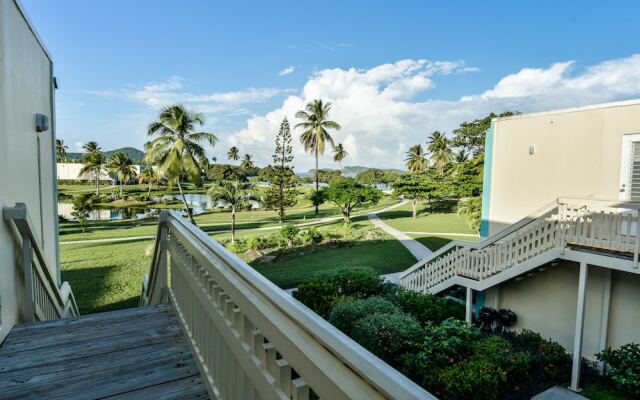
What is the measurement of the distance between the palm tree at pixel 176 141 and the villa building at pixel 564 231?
631 inches

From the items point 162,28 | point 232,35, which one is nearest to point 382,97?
point 232,35

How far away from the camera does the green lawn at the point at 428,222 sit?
21.9m

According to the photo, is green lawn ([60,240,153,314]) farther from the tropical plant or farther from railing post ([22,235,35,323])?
the tropical plant

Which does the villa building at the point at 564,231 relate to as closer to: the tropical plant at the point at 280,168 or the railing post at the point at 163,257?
the railing post at the point at 163,257

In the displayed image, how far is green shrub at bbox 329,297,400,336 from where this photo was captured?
6.67 metres

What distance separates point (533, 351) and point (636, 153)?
3998mm

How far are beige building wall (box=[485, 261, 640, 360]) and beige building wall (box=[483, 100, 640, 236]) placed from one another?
1452mm

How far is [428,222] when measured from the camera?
992 inches

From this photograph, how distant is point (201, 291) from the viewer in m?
1.95

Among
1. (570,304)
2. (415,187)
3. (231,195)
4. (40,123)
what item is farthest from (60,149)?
(570,304)

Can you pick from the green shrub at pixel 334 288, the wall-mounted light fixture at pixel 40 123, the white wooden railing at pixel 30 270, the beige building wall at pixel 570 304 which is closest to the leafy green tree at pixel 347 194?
the green shrub at pixel 334 288

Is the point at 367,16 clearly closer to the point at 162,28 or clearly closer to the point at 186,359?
the point at 162,28

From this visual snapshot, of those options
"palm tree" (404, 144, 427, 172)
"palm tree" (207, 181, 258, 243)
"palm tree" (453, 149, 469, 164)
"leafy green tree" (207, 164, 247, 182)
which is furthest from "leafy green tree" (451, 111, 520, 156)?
"leafy green tree" (207, 164, 247, 182)

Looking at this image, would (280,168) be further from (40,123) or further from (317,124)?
(40,123)
